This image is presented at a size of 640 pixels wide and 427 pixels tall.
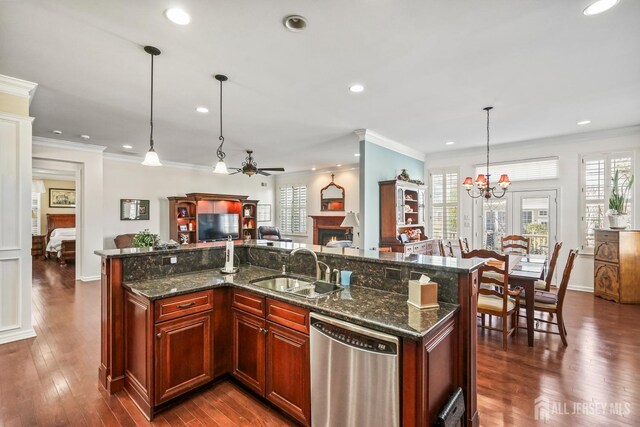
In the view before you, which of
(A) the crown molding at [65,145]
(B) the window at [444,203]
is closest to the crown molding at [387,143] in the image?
(B) the window at [444,203]

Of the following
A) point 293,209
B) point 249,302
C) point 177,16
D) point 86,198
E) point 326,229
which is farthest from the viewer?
point 293,209

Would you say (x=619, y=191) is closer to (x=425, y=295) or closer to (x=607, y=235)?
(x=607, y=235)

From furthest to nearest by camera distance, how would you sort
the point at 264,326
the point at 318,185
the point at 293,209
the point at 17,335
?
the point at 293,209 → the point at 318,185 → the point at 17,335 → the point at 264,326

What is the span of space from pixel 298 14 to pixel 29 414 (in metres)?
3.53

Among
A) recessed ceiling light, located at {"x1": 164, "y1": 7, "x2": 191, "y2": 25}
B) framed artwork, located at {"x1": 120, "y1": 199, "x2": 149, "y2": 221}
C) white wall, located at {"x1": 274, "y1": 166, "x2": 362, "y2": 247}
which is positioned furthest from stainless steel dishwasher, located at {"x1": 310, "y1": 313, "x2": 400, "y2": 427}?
framed artwork, located at {"x1": 120, "y1": 199, "x2": 149, "y2": 221}

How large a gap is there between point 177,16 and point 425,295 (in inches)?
101

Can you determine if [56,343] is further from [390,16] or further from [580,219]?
[580,219]

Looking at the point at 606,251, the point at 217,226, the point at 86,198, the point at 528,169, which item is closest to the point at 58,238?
the point at 86,198

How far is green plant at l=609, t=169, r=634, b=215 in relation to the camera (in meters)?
5.04

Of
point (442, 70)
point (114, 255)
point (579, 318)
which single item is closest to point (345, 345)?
point (114, 255)

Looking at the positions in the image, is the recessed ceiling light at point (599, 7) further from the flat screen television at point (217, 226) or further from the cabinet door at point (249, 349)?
the flat screen television at point (217, 226)

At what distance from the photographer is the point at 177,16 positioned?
214 cm

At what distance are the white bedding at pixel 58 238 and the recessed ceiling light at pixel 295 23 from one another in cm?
975

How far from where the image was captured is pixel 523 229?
19.9 feet
